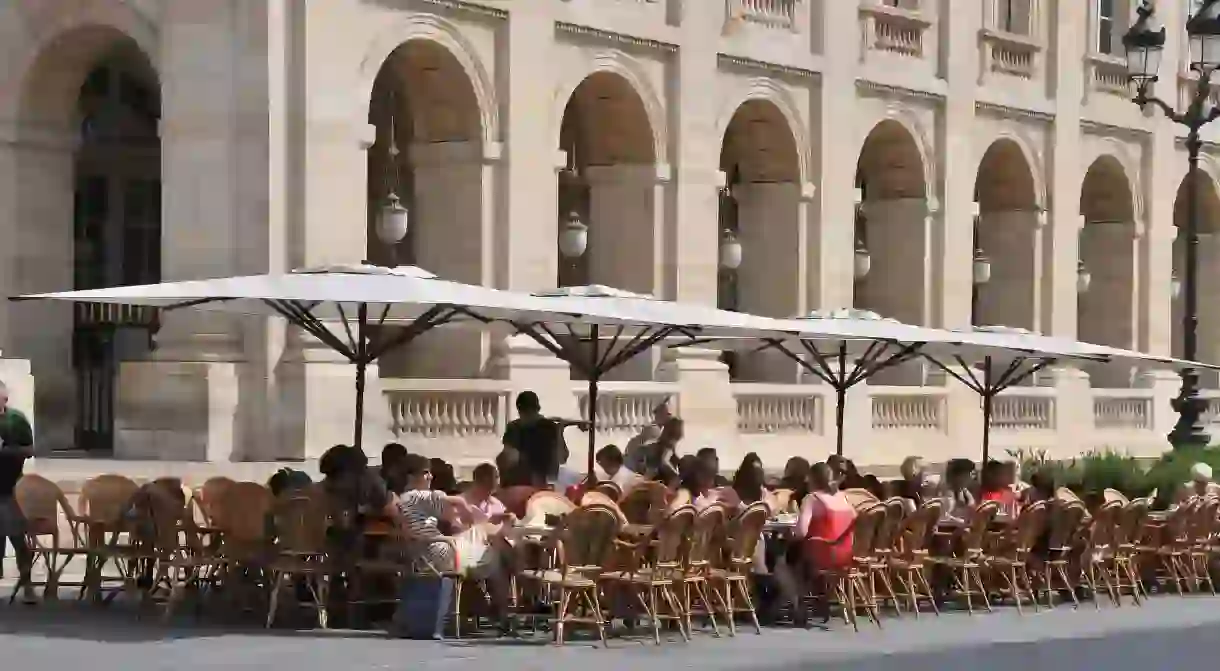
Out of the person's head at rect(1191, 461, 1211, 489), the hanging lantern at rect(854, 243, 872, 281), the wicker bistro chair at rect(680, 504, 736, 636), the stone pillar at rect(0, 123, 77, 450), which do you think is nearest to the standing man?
the wicker bistro chair at rect(680, 504, 736, 636)

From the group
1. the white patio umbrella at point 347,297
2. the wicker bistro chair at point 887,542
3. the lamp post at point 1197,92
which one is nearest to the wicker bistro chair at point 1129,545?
the wicker bistro chair at point 887,542

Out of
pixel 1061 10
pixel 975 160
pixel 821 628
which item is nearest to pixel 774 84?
pixel 975 160

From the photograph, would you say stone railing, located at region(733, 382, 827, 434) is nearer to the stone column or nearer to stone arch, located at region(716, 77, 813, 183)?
stone arch, located at region(716, 77, 813, 183)

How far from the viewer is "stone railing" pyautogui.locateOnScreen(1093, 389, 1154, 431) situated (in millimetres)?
39469

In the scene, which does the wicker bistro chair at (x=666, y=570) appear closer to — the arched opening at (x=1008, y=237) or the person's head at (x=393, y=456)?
the person's head at (x=393, y=456)

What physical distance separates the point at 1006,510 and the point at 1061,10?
19.7 meters

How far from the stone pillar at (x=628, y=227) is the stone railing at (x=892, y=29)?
16.6ft

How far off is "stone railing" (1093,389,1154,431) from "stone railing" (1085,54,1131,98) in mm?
4923

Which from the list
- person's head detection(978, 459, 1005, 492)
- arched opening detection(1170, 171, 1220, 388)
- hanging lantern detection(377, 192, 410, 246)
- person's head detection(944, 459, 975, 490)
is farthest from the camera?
arched opening detection(1170, 171, 1220, 388)

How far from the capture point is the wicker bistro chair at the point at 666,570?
55.1 ft

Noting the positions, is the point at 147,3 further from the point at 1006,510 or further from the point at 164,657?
the point at 164,657

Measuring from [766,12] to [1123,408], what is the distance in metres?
10.8

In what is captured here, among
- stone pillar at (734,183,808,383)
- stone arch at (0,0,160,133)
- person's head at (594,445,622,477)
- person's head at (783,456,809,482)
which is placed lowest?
person's head at (783,456,809,482)

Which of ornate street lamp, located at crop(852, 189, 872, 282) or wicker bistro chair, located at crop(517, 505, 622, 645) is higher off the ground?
ornate street lamp, located at crop(852, 189, 872, 282)
